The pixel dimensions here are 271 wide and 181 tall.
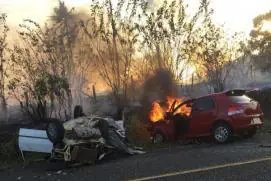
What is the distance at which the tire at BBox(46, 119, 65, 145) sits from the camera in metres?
14.2

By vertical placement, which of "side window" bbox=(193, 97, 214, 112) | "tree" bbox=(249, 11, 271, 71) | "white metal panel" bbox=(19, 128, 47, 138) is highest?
"tree" bbox=(249, 11, 271, 71)

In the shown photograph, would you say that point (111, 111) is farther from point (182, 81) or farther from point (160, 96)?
point (182, 81)

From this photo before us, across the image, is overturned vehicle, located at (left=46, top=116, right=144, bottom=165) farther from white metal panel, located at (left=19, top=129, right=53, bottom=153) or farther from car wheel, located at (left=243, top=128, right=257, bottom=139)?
car wheel, located at (left=243, top=128, right=257, bottom=139)

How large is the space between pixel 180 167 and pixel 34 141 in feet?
16.6

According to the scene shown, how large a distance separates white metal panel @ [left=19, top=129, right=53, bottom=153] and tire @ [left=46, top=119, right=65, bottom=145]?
1.65 feet

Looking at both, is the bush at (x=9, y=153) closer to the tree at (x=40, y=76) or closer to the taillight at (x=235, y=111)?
the tree at (x=40, y=76)

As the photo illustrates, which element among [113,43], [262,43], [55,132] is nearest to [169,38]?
[113,43]

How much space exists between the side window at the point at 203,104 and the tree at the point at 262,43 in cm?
2984

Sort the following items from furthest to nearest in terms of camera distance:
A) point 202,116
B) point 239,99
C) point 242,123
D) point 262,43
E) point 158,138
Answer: point 262,43 → point 158,138 → point 202,116 → point 239,99 → point 242,123

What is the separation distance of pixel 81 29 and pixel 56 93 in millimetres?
4136

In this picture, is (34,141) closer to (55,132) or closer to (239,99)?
(55,132)

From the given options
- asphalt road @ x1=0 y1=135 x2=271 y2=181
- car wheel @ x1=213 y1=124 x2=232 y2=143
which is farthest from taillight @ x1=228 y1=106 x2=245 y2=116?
asphalt road @ x1=0 y1=135 x2=271 y2=181

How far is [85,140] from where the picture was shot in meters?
14.0

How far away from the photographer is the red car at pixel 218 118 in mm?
15906
